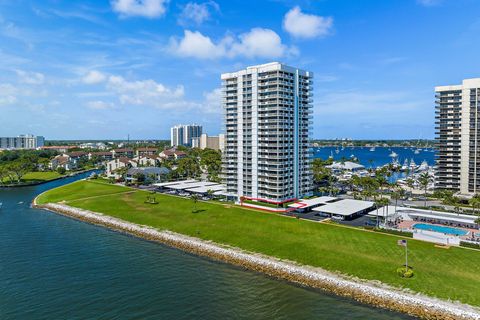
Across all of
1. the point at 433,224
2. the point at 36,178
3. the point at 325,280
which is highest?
the point at 36,178

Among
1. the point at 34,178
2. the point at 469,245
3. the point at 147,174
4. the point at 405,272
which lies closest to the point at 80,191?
the point at 147,174

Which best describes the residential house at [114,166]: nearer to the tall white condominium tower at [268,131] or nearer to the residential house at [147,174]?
the residential house at [147,174]

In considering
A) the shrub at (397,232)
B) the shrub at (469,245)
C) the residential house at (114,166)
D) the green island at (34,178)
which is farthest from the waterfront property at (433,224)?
the green island at (34,178)

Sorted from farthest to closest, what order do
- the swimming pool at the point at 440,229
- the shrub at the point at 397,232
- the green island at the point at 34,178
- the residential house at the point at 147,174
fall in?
the green island at the point at 34,178, the residential house at the point at 147,174, the swimming pool at the point at 440,229, the shrub at the point at 397,232

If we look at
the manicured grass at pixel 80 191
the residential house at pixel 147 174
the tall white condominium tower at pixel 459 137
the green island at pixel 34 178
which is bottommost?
the manicured grass at pixel 80 191

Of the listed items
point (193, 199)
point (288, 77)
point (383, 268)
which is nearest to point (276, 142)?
point (288, 77)

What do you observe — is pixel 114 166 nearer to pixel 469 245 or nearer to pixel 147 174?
pixel 147 174

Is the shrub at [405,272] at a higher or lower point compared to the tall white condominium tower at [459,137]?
lower

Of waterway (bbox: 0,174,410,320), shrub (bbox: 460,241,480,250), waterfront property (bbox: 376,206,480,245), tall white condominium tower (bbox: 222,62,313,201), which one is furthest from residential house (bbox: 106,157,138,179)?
shrub (bbox: 460,241,480,250)
